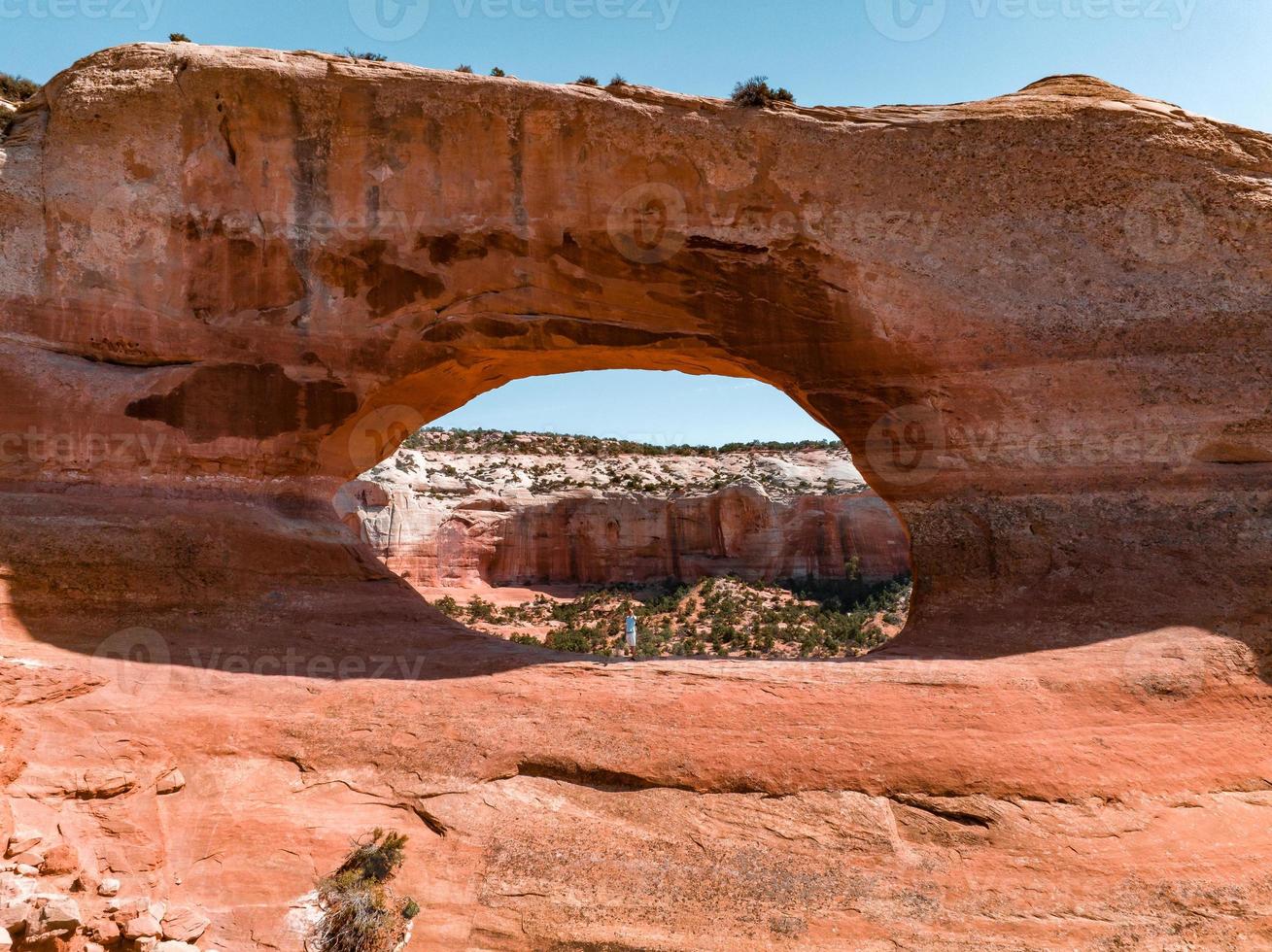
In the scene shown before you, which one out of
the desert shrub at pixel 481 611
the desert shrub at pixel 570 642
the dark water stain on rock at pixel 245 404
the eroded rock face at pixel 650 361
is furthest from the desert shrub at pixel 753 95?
the desert shrub at pixel 481 611

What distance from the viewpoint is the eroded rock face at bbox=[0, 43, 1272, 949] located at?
578 centimetres

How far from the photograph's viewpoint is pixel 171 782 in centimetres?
618

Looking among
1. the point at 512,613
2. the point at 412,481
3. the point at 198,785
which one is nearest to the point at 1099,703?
the point at 198,785

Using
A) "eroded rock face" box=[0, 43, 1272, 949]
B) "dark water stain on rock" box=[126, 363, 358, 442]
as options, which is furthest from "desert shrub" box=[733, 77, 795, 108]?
"dark water stain on rock" box=[126, 363, 358, 442]

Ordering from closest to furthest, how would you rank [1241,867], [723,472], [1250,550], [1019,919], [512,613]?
[1019,919], [1241,867], [1250,550], [512,613], [723,472]

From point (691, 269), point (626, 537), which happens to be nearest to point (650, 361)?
point (691, 269)

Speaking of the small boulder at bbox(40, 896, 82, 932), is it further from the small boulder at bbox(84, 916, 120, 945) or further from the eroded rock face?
the eroded rock face

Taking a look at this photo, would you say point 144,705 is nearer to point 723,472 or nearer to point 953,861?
point 953,861

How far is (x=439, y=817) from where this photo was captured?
6.15m

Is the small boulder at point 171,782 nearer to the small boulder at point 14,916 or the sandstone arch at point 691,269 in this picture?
the small boulder at point 14,916

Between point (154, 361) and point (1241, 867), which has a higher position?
point (154, 361)

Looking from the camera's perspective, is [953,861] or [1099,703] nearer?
[953,861]

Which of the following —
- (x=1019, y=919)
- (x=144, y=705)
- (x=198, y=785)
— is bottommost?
(x=1019, y=919)

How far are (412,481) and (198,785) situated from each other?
88.9 feet
